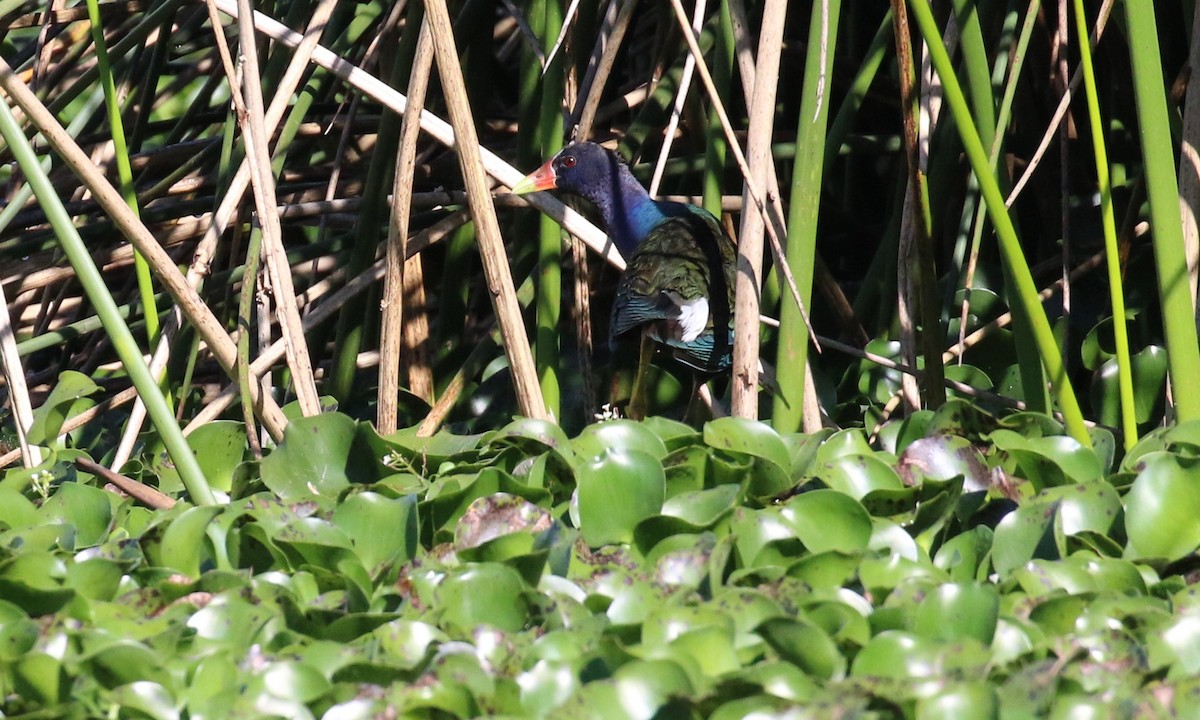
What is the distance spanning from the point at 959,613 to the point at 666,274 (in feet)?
4.21

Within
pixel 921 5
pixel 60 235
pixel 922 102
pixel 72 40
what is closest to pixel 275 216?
pixel 60 235

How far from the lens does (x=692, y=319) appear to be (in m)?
2.43

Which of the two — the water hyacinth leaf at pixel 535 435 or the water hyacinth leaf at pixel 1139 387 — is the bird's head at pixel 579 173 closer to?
the water hyacinth leaf at pixel 535 435

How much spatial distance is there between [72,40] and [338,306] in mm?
1089

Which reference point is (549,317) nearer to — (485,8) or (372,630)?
(485,8)

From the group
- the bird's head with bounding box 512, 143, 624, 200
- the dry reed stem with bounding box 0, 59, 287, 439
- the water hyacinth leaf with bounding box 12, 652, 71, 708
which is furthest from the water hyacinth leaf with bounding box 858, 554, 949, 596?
the bird's head with bounding box 512, 143, 624, 200

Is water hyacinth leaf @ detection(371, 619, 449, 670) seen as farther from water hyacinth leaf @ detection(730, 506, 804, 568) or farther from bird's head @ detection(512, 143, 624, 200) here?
bird's head @ detection(512, 143, 624, 200)

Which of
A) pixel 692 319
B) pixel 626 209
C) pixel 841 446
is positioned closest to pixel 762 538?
pixel 841 446

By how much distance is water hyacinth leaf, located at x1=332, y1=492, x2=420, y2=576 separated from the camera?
1.47m

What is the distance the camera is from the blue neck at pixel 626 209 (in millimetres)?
2715

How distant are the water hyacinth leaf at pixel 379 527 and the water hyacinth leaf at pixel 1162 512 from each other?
2.49 ft

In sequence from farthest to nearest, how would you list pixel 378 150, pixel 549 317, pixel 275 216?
pixel 378 150 → pixel 549 317 → pixel 275 216

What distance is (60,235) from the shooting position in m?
1.50

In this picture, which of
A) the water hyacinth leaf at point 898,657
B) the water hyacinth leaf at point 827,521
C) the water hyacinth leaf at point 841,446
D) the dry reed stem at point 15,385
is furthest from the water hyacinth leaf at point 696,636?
the dry reed stem at point 15,385
